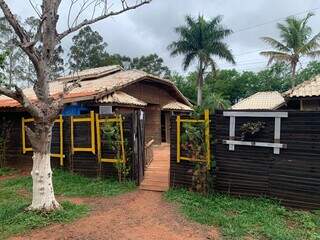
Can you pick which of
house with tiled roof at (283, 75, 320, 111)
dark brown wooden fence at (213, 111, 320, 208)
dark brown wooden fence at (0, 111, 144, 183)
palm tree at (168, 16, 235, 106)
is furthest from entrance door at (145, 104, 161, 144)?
palm tree at (168, 16, 235, 106)

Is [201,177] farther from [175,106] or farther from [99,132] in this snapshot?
[175,106]

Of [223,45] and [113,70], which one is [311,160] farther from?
[223,45]

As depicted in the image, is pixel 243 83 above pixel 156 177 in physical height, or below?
above

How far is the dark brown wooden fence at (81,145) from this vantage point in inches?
422

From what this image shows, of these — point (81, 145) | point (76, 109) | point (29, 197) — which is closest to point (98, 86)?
point (76, 109)

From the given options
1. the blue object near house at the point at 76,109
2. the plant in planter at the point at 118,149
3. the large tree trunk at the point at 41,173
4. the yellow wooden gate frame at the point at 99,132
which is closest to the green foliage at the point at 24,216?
the large tree trunk at the point at 41,173

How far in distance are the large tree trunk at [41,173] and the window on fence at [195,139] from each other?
3319 millimetres

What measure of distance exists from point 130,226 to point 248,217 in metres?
2.32

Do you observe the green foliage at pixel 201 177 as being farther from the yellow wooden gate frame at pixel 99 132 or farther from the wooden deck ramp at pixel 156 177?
the yellow wooden gate frame at pixel 99 132

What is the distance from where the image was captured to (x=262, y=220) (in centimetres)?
730

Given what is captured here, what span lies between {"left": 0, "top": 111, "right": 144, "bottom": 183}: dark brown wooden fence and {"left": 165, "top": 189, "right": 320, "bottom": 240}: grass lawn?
1924mm

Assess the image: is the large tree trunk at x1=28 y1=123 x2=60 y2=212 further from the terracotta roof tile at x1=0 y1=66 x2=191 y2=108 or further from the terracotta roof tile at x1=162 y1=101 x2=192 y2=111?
the terracotta roof tile at x1=162 y1=101 x2=192 y2=111

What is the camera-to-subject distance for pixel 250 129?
855 centimetres

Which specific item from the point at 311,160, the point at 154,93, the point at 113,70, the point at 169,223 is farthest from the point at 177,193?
the point at 113,70
